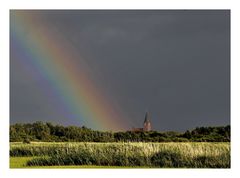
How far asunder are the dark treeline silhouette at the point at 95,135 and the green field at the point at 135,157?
90.9 inches

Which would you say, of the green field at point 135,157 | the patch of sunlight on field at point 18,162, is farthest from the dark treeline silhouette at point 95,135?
the green field at point 135,157

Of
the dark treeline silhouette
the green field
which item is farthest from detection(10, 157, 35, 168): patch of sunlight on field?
the dark treeline silhouette

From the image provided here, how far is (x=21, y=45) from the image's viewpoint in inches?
535

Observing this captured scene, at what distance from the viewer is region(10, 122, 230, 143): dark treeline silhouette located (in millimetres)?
12859

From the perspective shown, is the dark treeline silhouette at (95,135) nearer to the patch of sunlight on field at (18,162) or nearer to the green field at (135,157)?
the patch of sunlight on field at (18,162)

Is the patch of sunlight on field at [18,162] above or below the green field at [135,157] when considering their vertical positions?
below

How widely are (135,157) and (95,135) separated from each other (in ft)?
11.7

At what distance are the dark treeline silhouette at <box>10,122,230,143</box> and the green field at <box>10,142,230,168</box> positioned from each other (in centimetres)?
231

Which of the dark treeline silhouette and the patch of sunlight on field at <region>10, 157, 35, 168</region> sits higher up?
the dark treeline silhouette

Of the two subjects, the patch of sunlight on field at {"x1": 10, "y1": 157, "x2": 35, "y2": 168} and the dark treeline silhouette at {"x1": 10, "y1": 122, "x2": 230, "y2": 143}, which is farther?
the dark treeline silhouette at {"x1": 10, "y1": 122, "x2": 230, "y2": 143}

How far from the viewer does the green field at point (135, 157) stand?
32.0 ft

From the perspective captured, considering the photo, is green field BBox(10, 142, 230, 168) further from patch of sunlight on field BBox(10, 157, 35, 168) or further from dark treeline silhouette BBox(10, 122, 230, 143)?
dark treeline silhouette BBox(10, 122, 230, 143)
